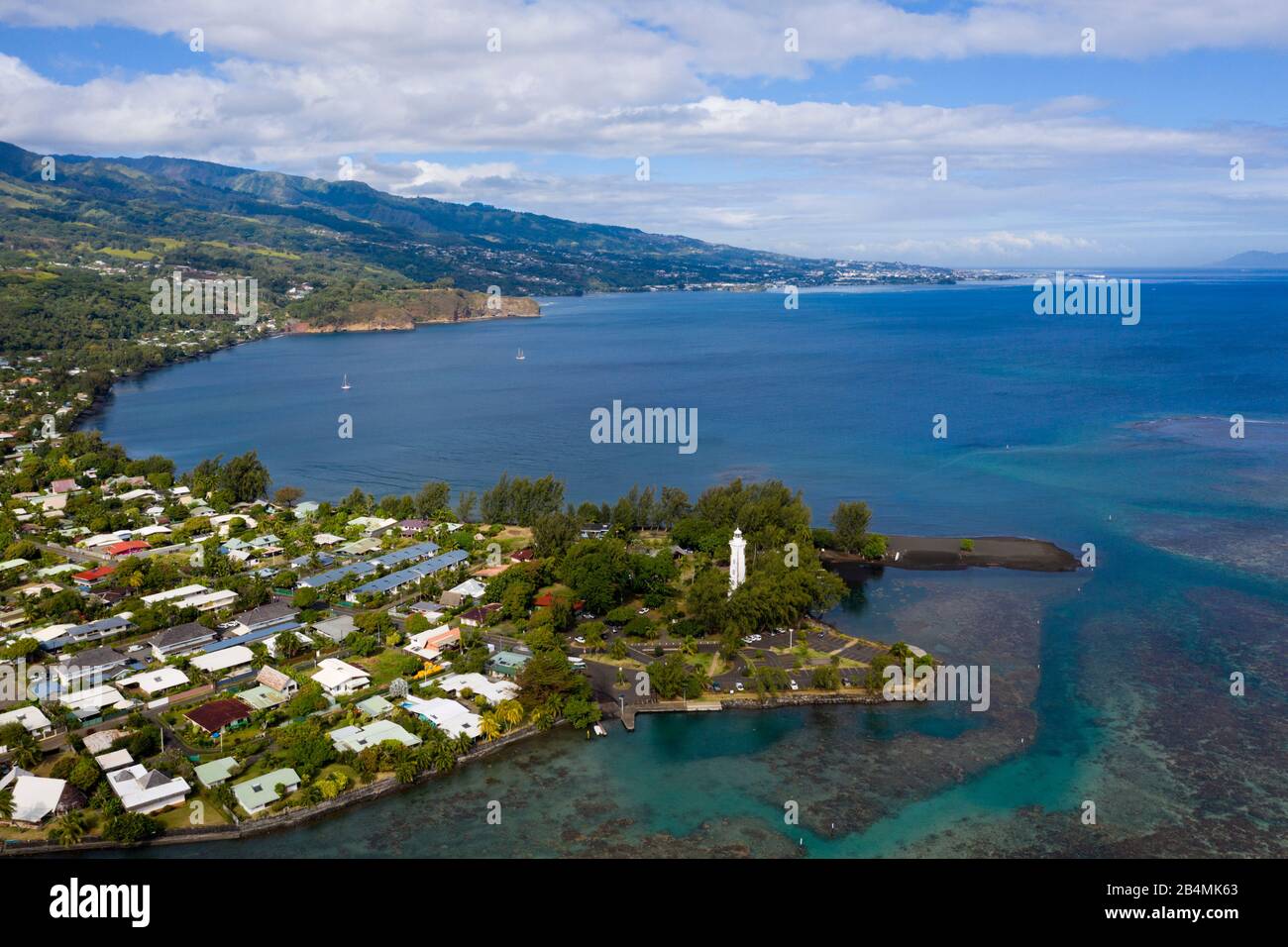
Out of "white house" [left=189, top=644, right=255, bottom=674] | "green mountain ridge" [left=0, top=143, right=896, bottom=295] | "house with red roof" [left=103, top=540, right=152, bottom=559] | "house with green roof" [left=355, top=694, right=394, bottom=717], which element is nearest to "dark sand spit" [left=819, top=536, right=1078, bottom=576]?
"house with green roof" [left=355, top=694, right=394, bottom=717]

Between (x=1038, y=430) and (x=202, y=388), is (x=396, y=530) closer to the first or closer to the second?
(x=1038, y=430)

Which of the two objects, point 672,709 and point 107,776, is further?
point 672,709

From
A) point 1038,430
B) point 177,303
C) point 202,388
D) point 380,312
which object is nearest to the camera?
point 1038,430

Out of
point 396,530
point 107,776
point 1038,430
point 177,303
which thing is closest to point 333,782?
point 107,776

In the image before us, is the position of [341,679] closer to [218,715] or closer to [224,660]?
[218,715]

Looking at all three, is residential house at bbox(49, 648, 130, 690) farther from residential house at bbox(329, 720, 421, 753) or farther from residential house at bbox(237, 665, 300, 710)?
residential house at bbox(329, 720, 421, 753)

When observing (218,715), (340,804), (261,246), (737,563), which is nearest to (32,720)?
(218,715)
